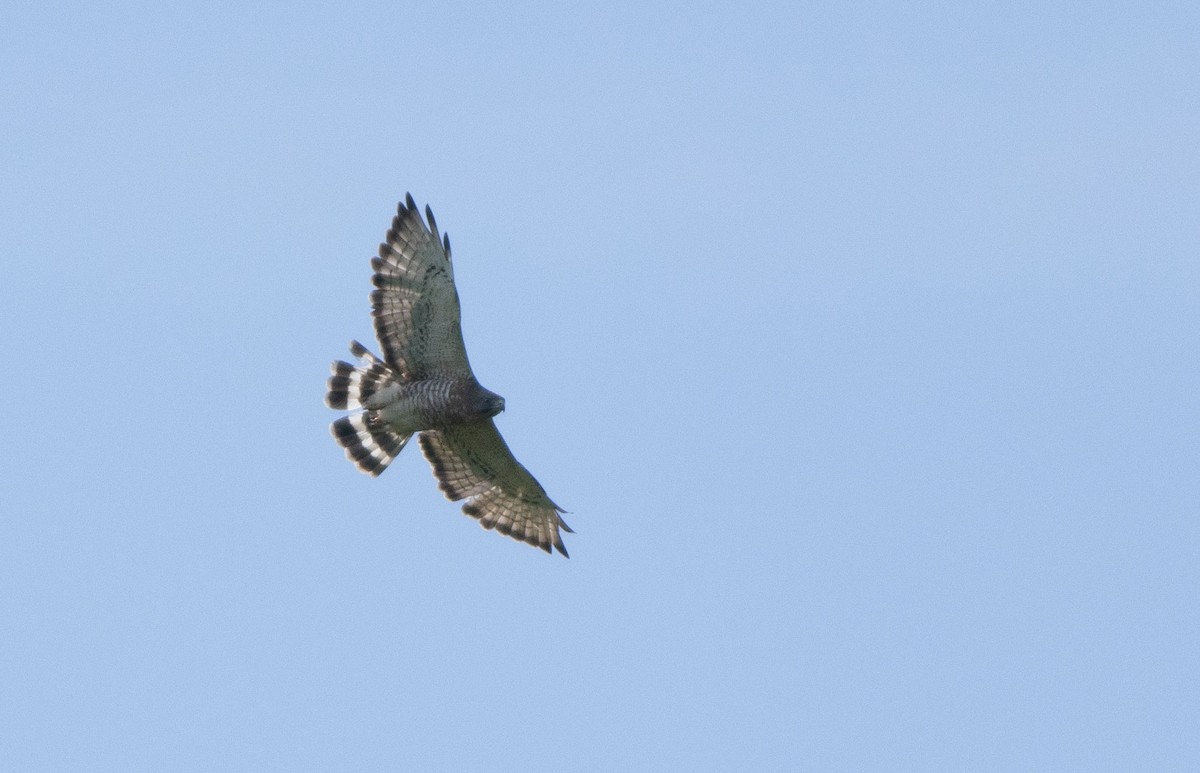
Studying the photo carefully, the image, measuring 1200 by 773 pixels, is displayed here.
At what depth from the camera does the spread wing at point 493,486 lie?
20109 millimetres

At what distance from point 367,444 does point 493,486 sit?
1.55 m

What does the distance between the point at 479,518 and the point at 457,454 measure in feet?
3.01

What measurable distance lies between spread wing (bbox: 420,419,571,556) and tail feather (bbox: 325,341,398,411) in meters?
0.93

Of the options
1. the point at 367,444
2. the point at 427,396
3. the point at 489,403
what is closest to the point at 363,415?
the point at 367,444

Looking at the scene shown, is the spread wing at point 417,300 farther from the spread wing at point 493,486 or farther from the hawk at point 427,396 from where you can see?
the spread wing at point 493,486

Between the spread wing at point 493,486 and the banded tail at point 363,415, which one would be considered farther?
the spread wing at point 493,486

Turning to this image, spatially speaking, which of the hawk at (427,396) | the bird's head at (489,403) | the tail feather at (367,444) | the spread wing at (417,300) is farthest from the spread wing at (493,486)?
the spread wing at (417,300)

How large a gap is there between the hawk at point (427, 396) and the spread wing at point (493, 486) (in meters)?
0.01

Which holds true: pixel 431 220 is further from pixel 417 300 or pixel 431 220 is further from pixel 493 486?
pixel 493 486

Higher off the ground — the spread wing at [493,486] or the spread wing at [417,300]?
the spread wing at [417,300]

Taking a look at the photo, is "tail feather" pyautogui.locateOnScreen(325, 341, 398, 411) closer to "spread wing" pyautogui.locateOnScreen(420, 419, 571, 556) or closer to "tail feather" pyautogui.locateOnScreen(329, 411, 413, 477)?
"tail feather" pyautogui.locateOnScreen(329, 411, 413, 477)

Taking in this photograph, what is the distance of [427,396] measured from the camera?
1903 centimetres

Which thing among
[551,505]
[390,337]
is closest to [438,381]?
[390,337]

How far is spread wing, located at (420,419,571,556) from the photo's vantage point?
2011cm
